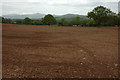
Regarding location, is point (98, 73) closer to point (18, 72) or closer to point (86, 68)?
point (86, 68)

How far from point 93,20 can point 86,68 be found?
45.0 m

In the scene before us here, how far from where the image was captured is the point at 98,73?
4.35 metres

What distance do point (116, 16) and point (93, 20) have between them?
290 inches

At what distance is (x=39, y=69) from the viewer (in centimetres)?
458

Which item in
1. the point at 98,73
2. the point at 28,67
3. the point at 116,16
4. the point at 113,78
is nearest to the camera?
the point at 113,78

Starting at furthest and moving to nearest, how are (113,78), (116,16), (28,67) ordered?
1. (116,16)
2. (28,67)
3. (113,78)

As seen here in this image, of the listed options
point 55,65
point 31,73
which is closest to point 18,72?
point 31,73

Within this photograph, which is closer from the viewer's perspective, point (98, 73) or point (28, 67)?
point (98, 73)

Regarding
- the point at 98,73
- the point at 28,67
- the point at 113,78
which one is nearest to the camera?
the point at 113,78

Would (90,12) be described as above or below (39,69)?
above

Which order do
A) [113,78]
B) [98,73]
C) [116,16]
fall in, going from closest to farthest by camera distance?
[113,78] < [98,73] < [116,16]

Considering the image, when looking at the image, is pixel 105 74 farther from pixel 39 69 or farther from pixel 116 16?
pixel 116 16

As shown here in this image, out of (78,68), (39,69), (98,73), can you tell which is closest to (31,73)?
(39,69)

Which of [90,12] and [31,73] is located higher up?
[90,12]
